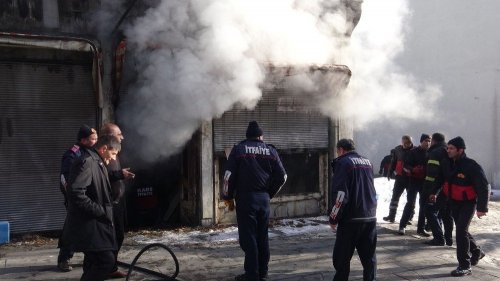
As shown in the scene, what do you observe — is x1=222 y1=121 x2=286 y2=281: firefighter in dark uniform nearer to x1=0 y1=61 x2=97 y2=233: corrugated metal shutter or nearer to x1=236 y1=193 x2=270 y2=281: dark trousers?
x1=236 y1=193 x2=270 y2=281: dark trousers

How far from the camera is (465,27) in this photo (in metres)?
17.6

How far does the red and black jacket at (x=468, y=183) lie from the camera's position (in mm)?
5781

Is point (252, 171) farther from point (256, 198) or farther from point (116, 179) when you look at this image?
point (116, 179)

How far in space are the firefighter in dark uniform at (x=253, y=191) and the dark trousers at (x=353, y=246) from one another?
88 centimetres

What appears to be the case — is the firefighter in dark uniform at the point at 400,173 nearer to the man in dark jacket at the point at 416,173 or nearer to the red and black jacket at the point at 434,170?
the man in dark jacket at the point at 416,173

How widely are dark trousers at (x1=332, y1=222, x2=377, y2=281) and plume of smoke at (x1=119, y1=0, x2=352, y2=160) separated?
3737 mm

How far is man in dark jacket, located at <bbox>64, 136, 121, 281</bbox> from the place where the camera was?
406cm

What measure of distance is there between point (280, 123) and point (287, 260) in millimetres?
3309

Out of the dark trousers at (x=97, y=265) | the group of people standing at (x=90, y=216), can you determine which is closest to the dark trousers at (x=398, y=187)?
the group of people standing at (x=90, y=216)

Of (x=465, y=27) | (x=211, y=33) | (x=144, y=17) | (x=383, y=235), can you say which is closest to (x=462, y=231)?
(x=383, y=235)

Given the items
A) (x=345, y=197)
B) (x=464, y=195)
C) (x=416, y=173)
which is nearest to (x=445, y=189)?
(x=464, y=195)

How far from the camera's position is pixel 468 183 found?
19.3 feet

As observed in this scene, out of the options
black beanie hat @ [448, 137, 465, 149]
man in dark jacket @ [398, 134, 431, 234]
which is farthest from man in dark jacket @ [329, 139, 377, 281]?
man in dark jacket @ [398, 134, 431, 234]

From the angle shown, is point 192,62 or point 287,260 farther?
point 192,62
